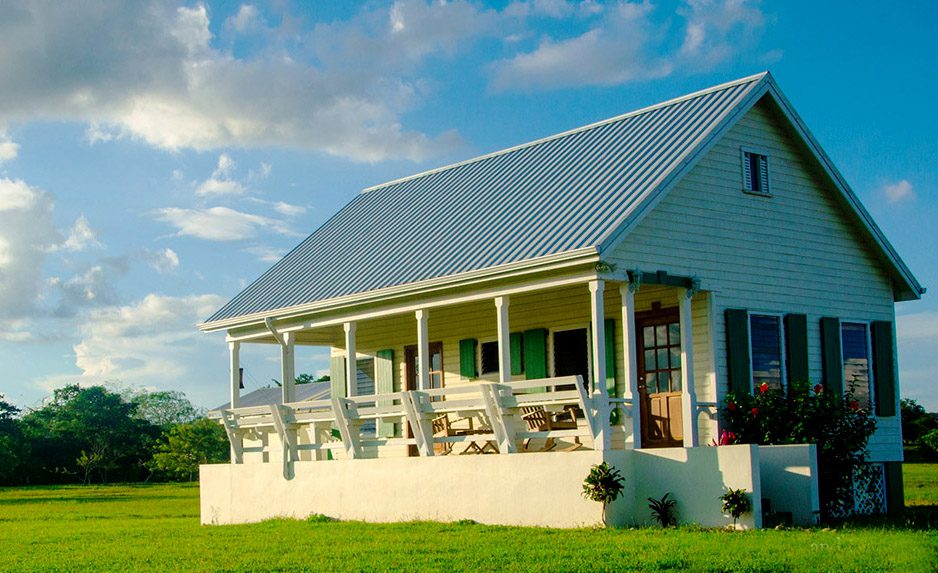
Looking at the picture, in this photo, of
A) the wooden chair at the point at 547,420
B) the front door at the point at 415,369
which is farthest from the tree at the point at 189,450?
the wooden chair at the point at 547,420

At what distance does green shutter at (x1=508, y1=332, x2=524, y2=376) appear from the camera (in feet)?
73.8

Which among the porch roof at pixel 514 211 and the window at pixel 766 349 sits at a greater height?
the porch roof at pixel 514 211

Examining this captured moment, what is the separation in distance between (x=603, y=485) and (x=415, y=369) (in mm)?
9405

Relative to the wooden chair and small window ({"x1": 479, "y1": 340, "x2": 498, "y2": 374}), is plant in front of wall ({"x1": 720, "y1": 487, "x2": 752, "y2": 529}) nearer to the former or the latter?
the wooden chair

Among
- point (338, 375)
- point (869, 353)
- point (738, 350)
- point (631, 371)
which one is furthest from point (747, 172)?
point (338, 375)

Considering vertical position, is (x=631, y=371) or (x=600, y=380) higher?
(x=631, y=371)

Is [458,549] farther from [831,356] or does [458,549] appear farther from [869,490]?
[869,490]

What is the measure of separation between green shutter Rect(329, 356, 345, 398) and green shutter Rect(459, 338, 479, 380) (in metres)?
4.39

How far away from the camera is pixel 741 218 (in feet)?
66.4

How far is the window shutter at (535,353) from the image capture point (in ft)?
72.0

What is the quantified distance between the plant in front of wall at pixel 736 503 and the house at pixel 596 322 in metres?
0.12

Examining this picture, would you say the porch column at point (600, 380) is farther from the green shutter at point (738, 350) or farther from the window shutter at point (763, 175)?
the window shutter at point (763, 175)

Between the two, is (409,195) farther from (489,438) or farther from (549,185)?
(489,438)

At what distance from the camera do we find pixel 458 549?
14.2 m
